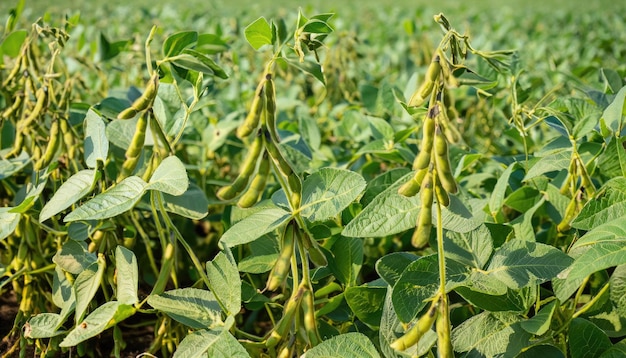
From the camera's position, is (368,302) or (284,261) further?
(368,302)

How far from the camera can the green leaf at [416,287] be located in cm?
81

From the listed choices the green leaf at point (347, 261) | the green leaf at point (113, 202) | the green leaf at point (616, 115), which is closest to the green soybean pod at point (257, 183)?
the green leaf at point (113, 202)

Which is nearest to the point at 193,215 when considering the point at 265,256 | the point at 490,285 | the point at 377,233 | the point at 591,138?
the point at 265,256

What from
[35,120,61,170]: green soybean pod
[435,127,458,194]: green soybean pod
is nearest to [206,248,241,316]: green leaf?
[435,127,458,194]: green soybean pod

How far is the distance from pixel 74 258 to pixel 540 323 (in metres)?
0.73

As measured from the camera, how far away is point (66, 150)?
4.21 feet

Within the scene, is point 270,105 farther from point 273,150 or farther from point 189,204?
point 189,204

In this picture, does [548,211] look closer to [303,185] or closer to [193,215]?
[303,185]

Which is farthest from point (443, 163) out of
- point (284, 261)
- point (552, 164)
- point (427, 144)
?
point (552, 164)

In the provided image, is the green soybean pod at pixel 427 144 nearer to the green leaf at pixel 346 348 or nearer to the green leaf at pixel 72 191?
the green leaf at pixel 346 348

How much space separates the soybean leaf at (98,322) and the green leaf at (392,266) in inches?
14.3

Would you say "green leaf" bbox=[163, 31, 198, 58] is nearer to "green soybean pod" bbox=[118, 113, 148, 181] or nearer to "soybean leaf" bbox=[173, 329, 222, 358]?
"green soybean pod" bbox=[118, 113, 148, 181]

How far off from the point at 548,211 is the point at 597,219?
0.26 m

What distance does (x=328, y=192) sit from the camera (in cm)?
88
